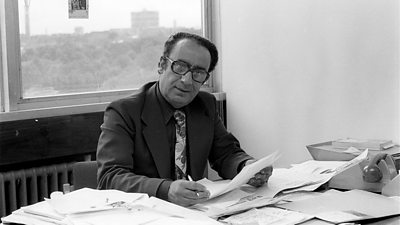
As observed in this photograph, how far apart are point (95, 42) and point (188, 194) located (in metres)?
1.76

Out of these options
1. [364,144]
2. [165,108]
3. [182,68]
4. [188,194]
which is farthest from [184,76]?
[364,144]

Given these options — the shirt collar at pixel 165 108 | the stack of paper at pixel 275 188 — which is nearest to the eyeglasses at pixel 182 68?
the shirt collar at pixel 165 108

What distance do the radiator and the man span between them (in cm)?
90

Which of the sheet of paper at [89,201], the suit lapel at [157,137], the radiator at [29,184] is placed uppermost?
the suit lapel at [157,137]

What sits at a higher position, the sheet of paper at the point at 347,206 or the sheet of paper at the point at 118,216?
the sheet of paper at the point at 118,216

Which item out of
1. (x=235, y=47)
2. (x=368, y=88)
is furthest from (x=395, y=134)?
(x=235, y=47)

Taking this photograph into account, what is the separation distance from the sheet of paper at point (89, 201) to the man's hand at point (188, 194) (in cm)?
9

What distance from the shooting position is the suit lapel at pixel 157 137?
1.95m

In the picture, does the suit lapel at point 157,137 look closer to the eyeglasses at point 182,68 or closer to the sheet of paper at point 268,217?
the eyeglasses at point 182,68

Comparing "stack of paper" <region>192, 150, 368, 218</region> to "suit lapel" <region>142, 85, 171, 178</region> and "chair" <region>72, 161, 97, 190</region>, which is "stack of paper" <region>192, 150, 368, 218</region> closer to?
"suit lapel" <region>142, 85, 171, 178</region>

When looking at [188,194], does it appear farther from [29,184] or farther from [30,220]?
[29,184]

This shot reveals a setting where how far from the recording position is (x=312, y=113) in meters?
3.04

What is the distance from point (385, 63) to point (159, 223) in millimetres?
1789

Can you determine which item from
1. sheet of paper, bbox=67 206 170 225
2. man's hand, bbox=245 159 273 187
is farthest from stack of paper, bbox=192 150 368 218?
sheet of paper, bbox=67 206 170 225
